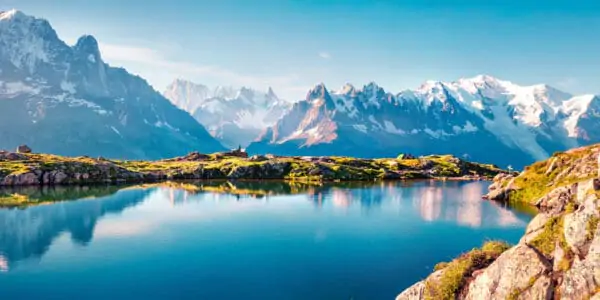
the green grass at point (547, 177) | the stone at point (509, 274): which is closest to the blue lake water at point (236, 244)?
the green grass at point (547, 177)

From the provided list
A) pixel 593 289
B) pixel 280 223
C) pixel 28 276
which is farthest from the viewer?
pixel 280 223

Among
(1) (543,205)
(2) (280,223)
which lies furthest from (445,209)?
(2) (280,223)

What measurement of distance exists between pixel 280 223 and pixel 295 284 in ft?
137

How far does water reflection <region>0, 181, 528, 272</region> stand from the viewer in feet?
277

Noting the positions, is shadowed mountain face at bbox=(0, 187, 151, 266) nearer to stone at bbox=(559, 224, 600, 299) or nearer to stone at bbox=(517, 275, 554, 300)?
stone at bbox=(517, 275, 554, 300)

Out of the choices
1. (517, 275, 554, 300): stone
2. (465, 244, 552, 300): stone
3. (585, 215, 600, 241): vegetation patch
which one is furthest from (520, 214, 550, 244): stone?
(585, 215, 600, 241): vegetation patch

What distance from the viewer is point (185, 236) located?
3295 inches

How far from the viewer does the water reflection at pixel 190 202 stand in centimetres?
8450

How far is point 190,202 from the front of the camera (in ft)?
429

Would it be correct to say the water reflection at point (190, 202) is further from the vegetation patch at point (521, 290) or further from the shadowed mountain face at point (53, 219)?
the vegetation patch at point (521, 290)

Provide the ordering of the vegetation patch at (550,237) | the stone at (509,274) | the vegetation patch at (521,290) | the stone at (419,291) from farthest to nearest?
the stone at (419,291)
the vegetation patch at (550,237)
the stone at (509,274)
the vegetation patch at (521,290)

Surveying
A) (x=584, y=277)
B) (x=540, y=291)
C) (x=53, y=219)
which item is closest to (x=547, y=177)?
(x=540, y=291)

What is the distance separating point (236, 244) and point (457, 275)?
4770cm

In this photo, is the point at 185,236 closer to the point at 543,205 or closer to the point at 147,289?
the point at 147,289
